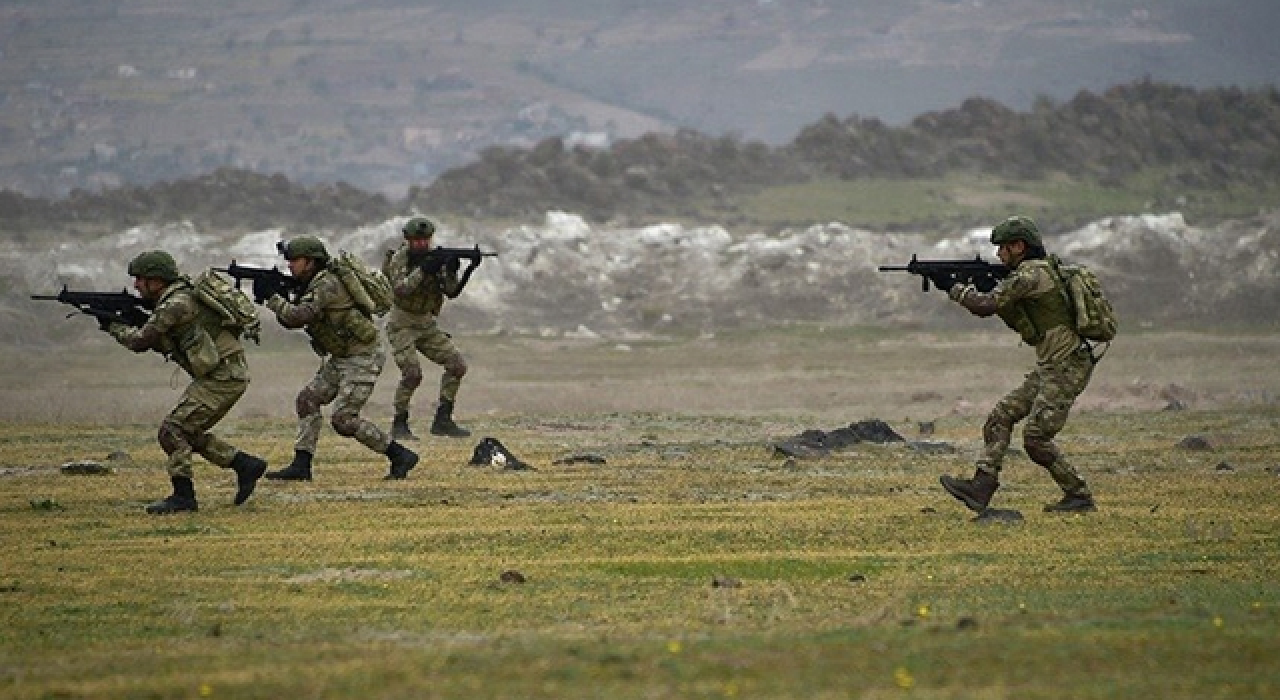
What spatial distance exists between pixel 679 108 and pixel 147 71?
36673 millimetres

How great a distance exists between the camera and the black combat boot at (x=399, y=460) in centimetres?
2259

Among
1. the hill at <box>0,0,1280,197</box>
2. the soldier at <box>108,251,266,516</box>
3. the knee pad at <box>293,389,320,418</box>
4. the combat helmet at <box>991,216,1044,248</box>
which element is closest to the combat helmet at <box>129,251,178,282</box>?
the soldier at <box>108,251,266,516</box>

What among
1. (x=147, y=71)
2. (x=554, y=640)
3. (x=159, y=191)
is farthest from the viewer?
(x=147, y=71)

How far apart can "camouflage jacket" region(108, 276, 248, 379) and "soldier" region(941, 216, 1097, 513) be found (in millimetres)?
5319

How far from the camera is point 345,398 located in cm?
2197

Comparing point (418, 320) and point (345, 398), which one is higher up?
point (418, 320)

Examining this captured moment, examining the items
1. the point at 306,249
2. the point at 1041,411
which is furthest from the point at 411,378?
the point at 1041,411

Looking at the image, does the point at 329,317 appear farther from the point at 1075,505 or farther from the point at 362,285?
the point at 1075,505

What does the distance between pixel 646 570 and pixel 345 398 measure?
5.99 meters

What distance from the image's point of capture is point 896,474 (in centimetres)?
2411

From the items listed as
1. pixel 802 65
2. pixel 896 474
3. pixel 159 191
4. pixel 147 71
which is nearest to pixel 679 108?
pixel 802 65

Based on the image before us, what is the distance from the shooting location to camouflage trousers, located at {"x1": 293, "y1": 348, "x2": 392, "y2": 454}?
22.0m

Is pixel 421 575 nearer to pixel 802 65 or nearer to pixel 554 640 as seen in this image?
pixel 554 640

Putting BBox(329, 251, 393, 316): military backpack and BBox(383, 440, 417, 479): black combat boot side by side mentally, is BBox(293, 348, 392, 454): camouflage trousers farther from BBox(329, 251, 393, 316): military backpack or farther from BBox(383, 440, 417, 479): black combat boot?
BBox(329, 251, 393, 316): military backpack
